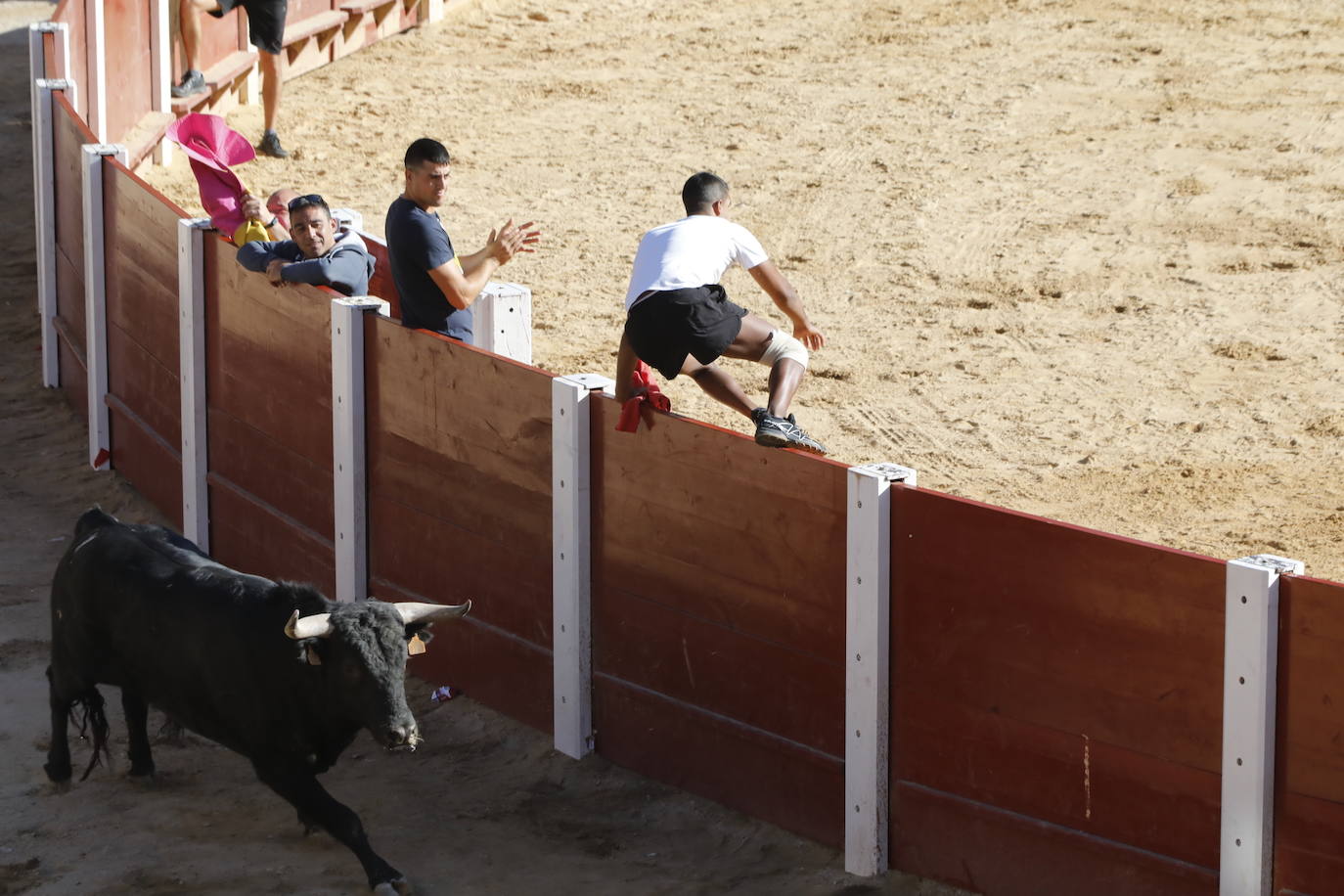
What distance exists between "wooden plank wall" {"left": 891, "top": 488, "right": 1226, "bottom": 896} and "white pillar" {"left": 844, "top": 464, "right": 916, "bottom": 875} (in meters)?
0.03

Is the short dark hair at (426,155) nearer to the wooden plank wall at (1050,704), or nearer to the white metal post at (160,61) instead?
the wooden plank wall at (1050,704)

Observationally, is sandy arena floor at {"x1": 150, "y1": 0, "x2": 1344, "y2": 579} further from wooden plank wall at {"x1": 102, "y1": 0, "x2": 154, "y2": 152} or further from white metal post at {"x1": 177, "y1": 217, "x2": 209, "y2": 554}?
white metal post at {"x1": 177, "y1": 217, "x2": 209, "y2": 554}

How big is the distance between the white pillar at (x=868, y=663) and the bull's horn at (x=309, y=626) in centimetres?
134

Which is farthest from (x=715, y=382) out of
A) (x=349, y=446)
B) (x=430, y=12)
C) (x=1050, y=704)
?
(x=430, y=12)

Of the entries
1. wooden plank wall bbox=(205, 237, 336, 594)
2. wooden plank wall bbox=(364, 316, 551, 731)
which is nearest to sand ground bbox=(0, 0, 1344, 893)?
wooden plank wall bbox=(364, 316, 551, 731)

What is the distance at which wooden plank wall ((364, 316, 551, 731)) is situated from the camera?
6.10 meters

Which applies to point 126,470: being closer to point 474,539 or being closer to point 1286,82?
point 474,539

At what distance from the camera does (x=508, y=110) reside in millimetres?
13430

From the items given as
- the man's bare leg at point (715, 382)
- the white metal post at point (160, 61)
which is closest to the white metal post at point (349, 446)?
the man's bare leg at point (715, 382)

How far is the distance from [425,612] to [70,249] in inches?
181

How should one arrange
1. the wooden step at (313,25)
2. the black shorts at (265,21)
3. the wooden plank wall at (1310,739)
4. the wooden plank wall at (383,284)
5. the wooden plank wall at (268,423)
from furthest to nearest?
the wooden step at (313,25)
the black shorts at (265,21)
the wooden plank wall at (383,284)
the wooden plank wall at (268,423)
the wooden plank wall at (1310,739)

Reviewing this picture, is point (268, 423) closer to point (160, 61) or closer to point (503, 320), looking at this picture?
point (503, 320)

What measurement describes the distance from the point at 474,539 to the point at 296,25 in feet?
26.8

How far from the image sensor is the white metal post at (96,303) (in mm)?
8422
